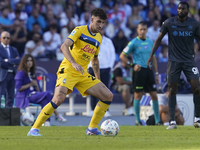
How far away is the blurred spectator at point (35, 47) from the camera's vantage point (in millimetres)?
17531

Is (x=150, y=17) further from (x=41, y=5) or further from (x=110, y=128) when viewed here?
(x=110, y=128)

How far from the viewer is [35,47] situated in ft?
57.8

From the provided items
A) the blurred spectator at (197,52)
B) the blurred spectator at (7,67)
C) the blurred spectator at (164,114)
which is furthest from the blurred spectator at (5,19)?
the blurred spectator at (164,114)

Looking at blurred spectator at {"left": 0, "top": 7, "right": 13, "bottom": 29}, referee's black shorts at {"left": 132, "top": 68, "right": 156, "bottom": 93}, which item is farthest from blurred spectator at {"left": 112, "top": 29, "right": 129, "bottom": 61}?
referee's black shorts at {"left": 132, "top": 68, "right": 156, "bottom": 93}

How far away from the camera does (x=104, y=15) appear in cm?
693

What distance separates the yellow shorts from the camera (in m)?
6.83

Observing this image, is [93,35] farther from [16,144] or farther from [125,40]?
[125,40]

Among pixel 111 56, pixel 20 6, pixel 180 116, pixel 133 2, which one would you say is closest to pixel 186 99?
pixel 180 116

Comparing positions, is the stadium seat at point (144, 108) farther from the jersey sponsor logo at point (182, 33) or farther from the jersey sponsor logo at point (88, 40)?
the jersey sponsor logo at point (88, 40)

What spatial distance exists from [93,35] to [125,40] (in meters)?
11.9

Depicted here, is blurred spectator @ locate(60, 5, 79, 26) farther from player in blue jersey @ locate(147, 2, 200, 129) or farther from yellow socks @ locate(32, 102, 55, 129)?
yellow socks @ locate(32, 102, 55, 129)

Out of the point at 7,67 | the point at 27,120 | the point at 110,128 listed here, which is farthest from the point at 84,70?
the point at 7,67

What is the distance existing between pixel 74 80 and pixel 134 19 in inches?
552

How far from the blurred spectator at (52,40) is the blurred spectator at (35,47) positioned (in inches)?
10.1
